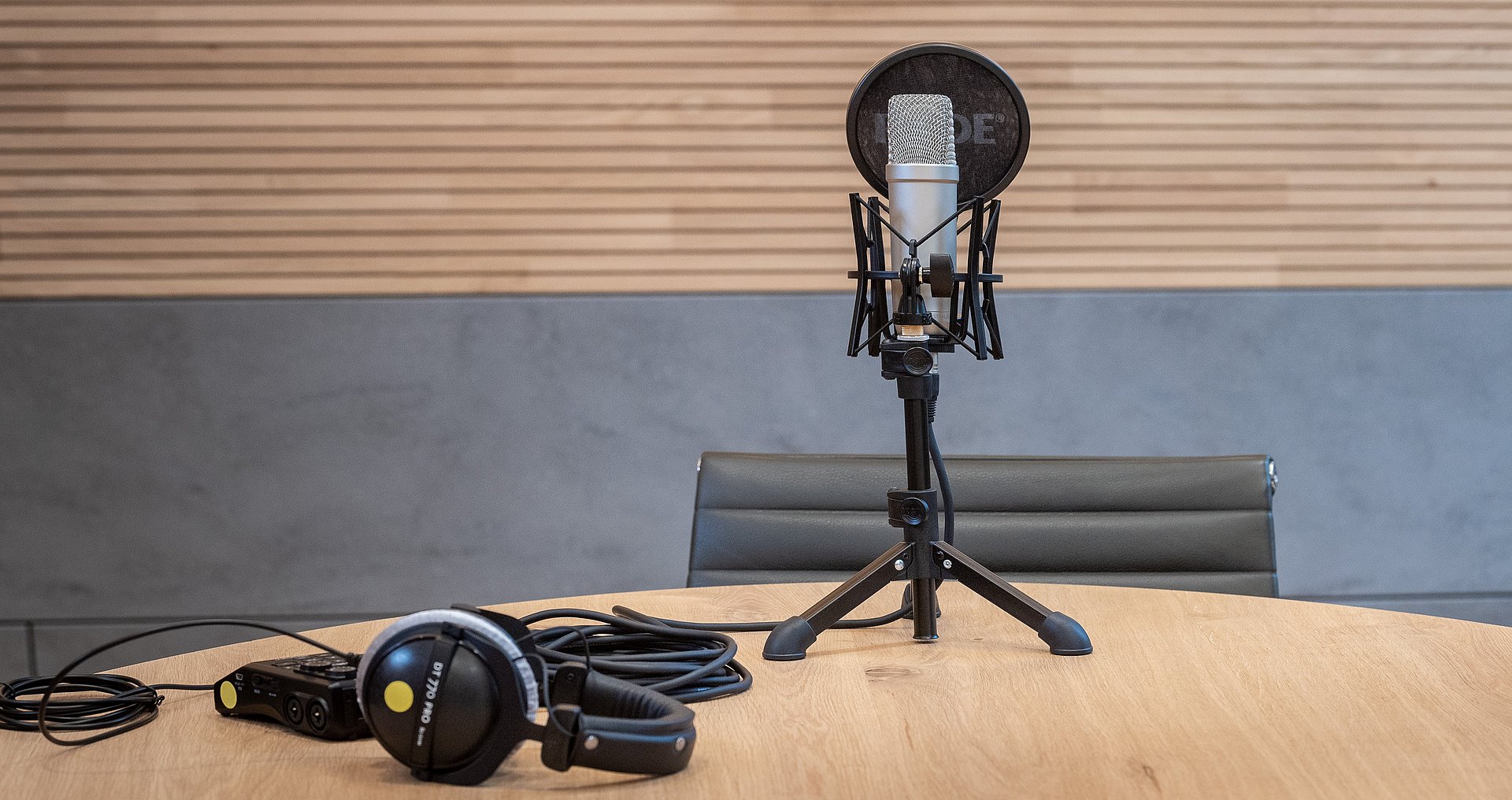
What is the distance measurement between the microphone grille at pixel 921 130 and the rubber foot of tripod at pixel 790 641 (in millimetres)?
407

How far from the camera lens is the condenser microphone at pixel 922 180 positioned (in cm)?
101

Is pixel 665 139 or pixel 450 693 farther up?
pixel 665 139

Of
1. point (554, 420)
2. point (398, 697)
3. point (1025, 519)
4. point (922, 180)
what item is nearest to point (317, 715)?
point (398, 697)

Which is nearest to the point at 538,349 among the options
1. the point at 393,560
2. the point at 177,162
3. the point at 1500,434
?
the point at 393,560

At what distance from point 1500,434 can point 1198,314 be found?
774 millimetres

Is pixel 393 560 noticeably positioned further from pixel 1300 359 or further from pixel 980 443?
pixel 1300 359

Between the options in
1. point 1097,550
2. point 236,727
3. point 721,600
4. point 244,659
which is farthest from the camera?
point 1097,550

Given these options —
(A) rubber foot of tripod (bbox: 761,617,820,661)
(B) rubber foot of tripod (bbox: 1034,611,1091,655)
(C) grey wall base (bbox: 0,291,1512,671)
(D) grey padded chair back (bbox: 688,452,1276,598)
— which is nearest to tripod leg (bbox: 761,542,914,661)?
(A) rubber foot of tripod (bbox: 761,617,820,661)

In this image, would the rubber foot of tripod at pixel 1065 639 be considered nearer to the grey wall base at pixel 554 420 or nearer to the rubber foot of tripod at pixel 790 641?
the rubber foot of tripod at pixel 790 641

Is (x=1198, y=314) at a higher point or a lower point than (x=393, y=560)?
higher

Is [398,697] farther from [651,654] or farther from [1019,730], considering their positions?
[1019,730]

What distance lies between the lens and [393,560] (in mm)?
2773

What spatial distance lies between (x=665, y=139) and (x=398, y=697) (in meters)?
2.18

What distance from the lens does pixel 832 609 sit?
3.39ft
